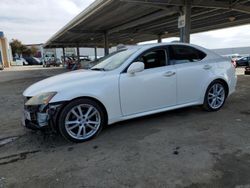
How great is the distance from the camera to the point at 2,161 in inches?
125

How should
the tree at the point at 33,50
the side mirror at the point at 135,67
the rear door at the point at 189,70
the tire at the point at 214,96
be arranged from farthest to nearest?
the tree at the point at 33,50 → the tire at the point at 214,96 → the rear door at the point at 189,70 → the side mirror at the point at 135,67

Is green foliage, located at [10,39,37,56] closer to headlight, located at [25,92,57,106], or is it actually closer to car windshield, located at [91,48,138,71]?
car windshield, located at [91,48,138,71]

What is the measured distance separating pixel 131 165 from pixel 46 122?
59.1 inches

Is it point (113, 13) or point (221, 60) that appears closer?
point (221, 60)

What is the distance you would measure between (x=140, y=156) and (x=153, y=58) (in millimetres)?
2047

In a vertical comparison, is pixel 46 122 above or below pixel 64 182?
above

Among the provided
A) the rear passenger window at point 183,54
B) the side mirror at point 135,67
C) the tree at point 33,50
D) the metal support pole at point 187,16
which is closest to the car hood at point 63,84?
→ the side mirror at point 135,67

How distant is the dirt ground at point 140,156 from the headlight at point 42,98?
71 cm

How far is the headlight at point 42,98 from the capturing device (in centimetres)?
344

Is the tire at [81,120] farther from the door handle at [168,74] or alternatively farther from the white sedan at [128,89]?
the door handle at [168,74]

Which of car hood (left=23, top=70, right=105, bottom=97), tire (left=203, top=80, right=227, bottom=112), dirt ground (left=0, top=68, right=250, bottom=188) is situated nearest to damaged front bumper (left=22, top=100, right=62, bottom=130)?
car hood (left=23, top=70, right=105, bottom=97)

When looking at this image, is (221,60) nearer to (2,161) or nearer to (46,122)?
(46,122)

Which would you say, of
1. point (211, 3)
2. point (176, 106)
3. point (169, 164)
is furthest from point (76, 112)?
point (211, 3)

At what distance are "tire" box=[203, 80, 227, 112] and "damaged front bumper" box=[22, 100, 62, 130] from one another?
3215mm
